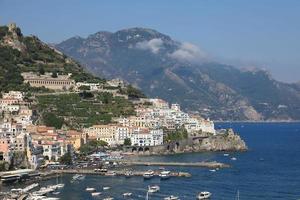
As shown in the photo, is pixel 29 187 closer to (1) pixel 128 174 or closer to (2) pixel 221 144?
(1) pixel 128 174

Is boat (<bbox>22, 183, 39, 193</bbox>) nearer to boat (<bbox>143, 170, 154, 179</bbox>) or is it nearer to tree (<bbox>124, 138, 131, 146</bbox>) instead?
boat (<bbox>143, 170, 154, 179</bbox>)

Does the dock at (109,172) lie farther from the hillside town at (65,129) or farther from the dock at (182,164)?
the dock at (182,164)

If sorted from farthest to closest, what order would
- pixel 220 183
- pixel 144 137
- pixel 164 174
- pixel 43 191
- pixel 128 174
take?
pixel 144 137, pixel 128 174, pixel 164 174, pixel 220 183, pixel 43 191

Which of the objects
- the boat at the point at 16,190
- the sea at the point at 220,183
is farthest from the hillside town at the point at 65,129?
the boat at the point at 16,190

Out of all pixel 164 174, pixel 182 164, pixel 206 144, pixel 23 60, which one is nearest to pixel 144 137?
pixel 206 144

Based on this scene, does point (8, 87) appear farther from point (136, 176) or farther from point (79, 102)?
point (136, 176)

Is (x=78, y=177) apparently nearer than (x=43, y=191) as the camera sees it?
No

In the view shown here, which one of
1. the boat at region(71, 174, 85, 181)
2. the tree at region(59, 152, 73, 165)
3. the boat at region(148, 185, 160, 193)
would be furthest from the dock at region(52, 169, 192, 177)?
the boat at region(148, 185, 160, 193)
